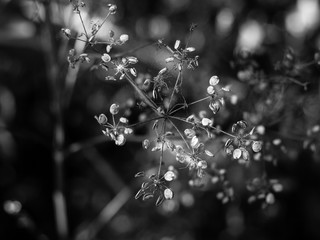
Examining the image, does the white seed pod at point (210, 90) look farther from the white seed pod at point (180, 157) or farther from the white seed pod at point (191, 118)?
the white seed pod at point (180, 157)

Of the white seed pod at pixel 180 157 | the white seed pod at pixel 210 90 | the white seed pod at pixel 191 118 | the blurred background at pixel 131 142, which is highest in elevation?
the white seed pod at pixel 210 90

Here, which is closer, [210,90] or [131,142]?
[210,90]

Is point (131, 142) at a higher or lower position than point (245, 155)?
lower

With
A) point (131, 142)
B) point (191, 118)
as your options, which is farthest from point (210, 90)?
point (131, 142)

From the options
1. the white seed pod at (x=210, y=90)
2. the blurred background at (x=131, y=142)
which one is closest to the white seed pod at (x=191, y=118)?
the white seed pod at (x=210, y=90)

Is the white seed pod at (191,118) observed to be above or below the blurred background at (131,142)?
above

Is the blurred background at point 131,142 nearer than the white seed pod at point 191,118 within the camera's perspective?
No

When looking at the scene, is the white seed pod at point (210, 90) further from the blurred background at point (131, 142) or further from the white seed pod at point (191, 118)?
the blurred background at point (131, 142)

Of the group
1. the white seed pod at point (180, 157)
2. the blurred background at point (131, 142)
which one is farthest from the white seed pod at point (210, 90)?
A: the blurred background at point (131, 142)

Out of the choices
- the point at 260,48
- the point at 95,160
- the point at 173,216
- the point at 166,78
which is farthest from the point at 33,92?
the point at 166,78

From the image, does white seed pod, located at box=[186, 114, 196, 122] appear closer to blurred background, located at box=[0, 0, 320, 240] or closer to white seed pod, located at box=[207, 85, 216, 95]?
white seed pod, located at box=[207, 85, 216, 95]

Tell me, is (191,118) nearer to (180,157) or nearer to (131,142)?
(180,157)
